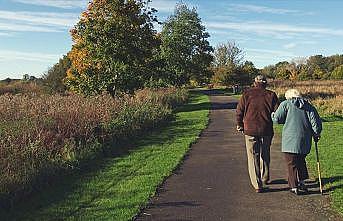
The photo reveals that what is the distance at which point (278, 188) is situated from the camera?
8227mm

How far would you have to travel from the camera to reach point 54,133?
11.7m

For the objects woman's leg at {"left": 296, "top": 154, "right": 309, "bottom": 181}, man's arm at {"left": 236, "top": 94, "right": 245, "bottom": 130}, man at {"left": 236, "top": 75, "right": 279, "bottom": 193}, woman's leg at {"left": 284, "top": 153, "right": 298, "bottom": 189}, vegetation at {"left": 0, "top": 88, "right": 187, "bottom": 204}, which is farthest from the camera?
vegetation at {"left": 0, "top": 88, "right": 187, "bottom": 204}

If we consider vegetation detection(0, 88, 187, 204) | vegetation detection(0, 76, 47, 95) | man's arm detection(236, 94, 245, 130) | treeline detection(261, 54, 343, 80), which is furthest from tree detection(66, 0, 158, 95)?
treeline detection(261, 54, 343, 80)

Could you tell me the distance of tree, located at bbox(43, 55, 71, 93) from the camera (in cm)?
4939

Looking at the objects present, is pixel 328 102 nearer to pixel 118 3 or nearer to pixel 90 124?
pixel 118 3

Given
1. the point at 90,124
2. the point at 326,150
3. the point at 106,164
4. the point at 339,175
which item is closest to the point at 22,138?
the point at 106,164

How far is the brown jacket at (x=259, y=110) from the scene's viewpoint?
8047 millimetres

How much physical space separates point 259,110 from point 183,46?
146 feet

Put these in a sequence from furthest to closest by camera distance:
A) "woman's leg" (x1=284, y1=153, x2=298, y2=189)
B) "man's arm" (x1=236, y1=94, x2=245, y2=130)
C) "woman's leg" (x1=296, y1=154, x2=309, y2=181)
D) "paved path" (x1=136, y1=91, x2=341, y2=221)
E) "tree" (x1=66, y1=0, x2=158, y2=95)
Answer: "tree" (x1=66, y1=0, x2=158, y2=95) → "man's arm" (x1=236, y1=94, x2=245, y2=130) → "woman's leg" (x1=296, y1=154, x2=309, y2=181) → "woman's leg" (x1=284, y1=153, x2=298, y2=189) → "paved path" (x1=136, y1=91, x2=341, y2=221)

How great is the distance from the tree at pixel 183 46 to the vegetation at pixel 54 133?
3152 centimetres

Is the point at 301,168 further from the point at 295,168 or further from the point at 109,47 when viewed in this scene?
the point at 109,47

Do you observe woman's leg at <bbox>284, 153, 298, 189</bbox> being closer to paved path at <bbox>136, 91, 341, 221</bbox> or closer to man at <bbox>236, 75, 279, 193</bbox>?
paved path at <bbox>136, 91, 341, 221</bbox>

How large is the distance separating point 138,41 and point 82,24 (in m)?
3.43

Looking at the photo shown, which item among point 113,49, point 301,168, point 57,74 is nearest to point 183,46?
point 57,74
